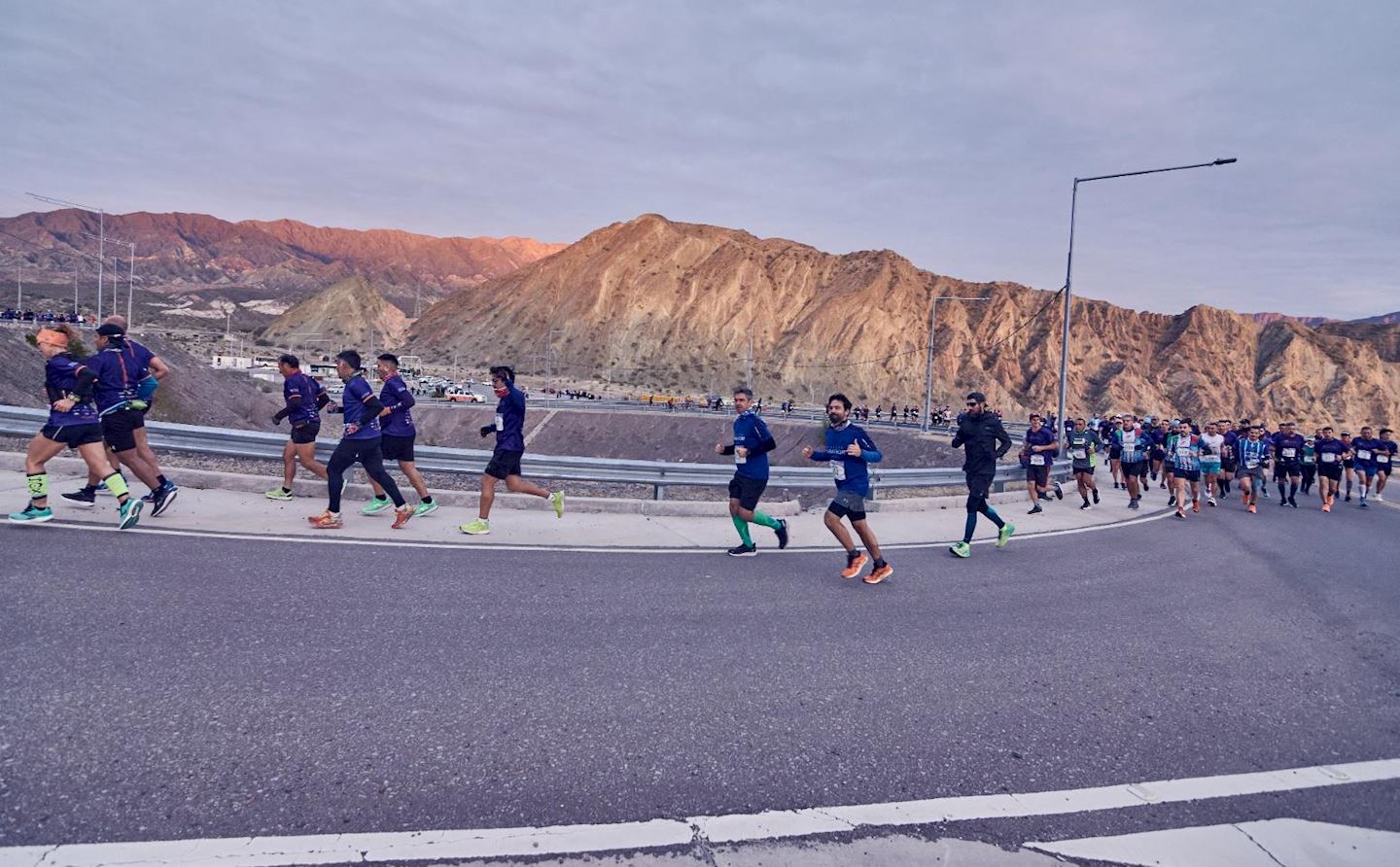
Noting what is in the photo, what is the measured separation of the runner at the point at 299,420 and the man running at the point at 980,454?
7.24 m

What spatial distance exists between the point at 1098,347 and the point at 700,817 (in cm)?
9880

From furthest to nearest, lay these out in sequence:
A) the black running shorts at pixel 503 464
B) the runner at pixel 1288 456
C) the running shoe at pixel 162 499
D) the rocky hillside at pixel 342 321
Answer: the rocky hillside at pixel 342 321
the runner at pixel 1288 456
the black running shorts at pixel 503 464
the running shoe at pixel 162 499

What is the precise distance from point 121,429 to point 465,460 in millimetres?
3608

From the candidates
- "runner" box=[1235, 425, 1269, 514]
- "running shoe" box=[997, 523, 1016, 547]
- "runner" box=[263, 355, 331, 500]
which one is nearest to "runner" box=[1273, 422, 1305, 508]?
"runner" box=[1235, 425, 1269, 514]

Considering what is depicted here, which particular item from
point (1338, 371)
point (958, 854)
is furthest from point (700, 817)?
point (1338, 371)

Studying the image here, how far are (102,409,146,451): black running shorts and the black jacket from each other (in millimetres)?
8539

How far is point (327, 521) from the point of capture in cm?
760

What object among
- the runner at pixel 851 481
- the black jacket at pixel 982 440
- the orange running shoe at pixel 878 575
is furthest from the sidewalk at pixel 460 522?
the orange running shoe at pixel 878 575

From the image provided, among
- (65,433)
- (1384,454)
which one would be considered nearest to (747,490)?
(65,433)

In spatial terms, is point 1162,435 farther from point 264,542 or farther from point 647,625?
point 264,542

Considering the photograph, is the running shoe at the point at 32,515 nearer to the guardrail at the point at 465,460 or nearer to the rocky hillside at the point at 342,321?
the guardrail at the point at 465,460

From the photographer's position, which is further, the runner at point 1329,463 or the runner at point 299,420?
the runner at point 1329,463

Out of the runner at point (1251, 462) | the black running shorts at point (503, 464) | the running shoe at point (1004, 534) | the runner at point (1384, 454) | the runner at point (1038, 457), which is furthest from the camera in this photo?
the runner at point (1384, 454)

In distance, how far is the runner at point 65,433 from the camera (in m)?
6.75
